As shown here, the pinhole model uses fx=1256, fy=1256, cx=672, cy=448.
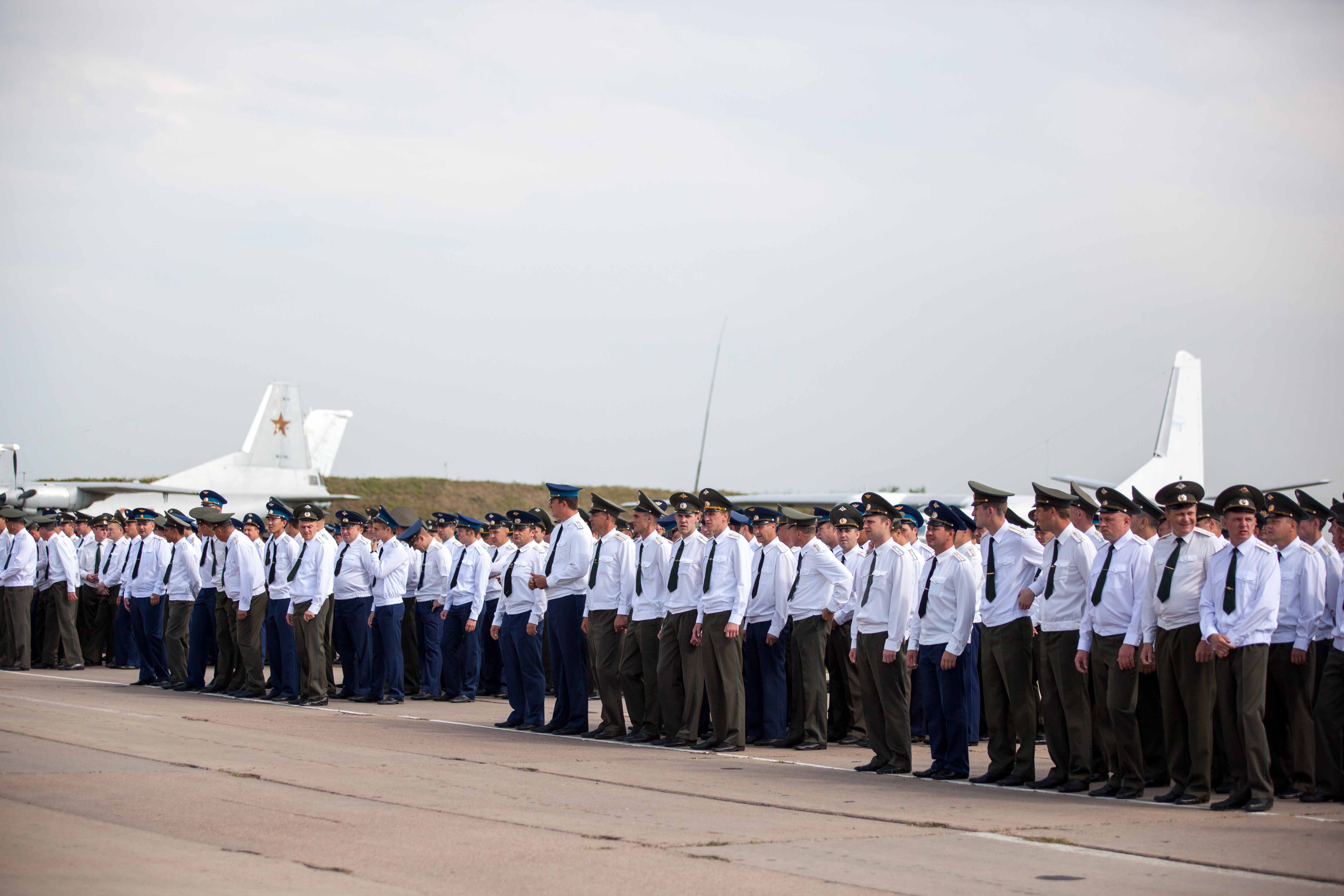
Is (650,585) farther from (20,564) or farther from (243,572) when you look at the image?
(20,564)

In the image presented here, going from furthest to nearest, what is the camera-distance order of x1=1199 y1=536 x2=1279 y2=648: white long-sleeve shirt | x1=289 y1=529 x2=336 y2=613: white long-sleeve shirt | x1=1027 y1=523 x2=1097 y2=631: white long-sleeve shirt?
x1=289 y1=529 x2=336 y2=613: white long-sleeve shirt < x1=1027 y1=523 x2=1097 y2=631: white long-sleeve shirt < x1=1199 y1=536 x2=1279 y2=648: white long-sleeve shirt

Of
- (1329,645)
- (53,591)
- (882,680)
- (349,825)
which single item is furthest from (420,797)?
(53,591)

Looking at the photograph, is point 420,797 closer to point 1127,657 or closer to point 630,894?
point 630,894

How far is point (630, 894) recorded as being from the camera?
5453 mm

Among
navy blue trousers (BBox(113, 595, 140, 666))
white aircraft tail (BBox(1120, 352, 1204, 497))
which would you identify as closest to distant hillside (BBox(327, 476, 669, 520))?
white aircraft tail (BBox(1120, 352, 1204, 497))

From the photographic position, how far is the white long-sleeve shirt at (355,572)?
15000 millimetres

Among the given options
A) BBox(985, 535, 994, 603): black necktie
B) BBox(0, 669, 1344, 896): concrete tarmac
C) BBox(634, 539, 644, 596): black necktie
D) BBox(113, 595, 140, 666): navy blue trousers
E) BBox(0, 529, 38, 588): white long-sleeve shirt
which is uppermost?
BBox(985, 535, 994, 603): black necktie

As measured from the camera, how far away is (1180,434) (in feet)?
107

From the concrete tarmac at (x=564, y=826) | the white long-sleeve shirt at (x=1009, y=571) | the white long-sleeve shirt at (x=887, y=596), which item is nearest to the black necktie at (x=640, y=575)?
the concrete tarmac at (x=564, y=826)

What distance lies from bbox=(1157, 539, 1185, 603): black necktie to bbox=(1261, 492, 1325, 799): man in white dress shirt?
0.73 metres

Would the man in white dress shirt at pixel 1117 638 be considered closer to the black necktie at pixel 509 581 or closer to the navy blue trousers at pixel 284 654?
the black necktie at pixel 509 581

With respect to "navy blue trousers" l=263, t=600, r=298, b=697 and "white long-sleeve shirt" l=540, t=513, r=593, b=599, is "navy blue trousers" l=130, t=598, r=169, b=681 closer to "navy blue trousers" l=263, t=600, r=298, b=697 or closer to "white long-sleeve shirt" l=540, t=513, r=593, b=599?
"navy blue trousers" l=263, t=600, r=298, b=697

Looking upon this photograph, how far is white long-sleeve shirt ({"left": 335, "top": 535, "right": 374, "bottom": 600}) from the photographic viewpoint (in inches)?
591

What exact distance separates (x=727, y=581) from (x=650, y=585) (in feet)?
2.94
